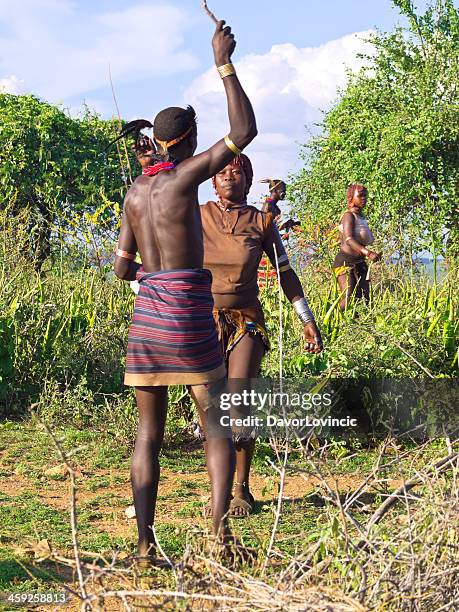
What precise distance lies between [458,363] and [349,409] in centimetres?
93

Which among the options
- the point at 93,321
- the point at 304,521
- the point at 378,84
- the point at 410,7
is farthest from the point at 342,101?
the point at 304,521

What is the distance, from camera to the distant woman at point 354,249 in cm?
990

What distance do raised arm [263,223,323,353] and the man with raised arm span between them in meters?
1.18

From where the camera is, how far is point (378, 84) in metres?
18.8

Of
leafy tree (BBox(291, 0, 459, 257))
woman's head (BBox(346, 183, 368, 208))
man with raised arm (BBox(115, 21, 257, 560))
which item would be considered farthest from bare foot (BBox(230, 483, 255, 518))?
leafy tree (BBox(291, 0, 459, 257))

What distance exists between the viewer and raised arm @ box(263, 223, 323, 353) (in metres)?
5.34

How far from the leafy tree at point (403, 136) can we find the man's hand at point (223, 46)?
1229 cm

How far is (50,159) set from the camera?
64.4 ft

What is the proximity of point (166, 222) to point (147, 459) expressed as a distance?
1.00 m

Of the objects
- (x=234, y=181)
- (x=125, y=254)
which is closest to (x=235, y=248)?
(x=234, y=181)

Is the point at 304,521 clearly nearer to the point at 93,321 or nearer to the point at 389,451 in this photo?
the point at 389,451

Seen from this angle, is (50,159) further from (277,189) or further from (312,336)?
(312,336)

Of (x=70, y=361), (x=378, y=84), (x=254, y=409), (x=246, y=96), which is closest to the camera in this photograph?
(x=246, y=96)

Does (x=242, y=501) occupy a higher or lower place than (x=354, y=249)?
lower
